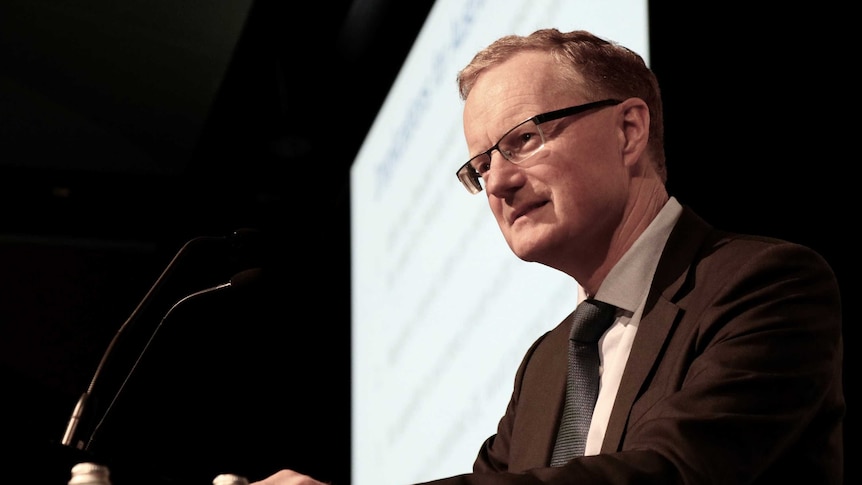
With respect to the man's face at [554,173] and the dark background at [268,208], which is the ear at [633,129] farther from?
the dark background at [268,208]

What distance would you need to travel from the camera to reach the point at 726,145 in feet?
7.36

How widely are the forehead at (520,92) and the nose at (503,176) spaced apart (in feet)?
0.19

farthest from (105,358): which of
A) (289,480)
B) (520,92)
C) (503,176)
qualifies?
(520,92)

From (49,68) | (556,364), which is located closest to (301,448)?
(49,68)

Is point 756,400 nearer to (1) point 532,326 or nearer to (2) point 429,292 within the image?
(1) point 532,326

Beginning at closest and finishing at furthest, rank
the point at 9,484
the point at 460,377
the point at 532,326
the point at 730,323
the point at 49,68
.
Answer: the point at 9,484 < the point at 730,323 < the point at 532,326 < the point at 460,377 < the point at 49,68

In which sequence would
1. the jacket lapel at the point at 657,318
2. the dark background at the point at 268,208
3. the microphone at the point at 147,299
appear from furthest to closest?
the dark background at the point at 268,208, the microphone at the point at 147,299, the jacket lapel at the point at 657,318

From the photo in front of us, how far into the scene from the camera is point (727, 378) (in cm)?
140

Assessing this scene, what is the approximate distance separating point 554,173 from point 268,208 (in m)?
4.25

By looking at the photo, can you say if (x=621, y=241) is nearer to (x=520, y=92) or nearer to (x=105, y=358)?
(x=520, y=92)

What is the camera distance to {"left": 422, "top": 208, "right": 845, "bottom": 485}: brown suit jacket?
1.34 meters

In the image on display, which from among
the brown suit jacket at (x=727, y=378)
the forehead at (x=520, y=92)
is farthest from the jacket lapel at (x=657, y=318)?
the forehead at (x=520, y=92)

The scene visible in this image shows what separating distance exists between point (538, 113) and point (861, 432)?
0.85m

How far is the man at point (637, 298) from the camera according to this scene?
1.38m
